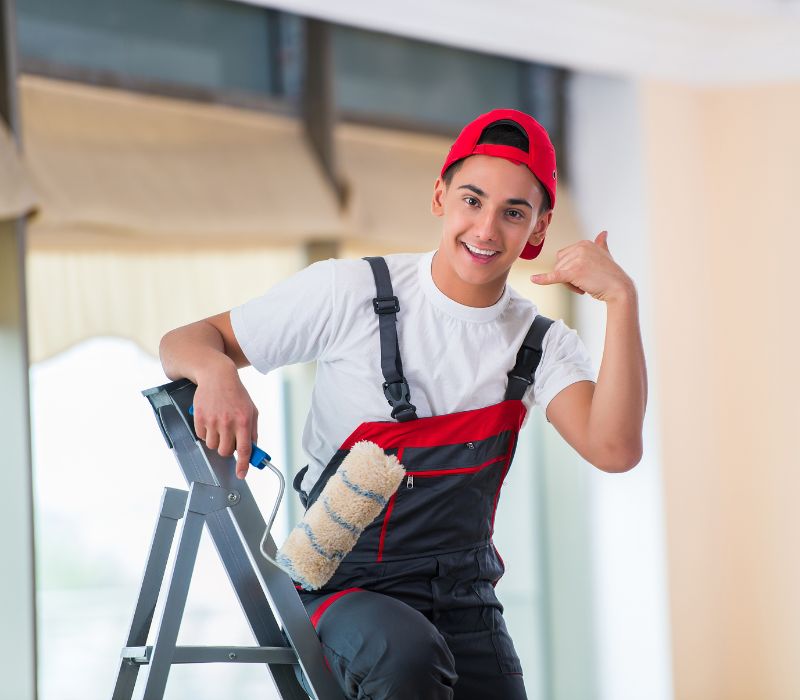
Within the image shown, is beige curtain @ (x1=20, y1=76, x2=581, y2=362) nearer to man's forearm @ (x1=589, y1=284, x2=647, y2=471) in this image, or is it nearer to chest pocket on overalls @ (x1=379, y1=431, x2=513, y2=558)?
chest pocket on overalls @ (x1=379, y1=431, x2=513, y2=558)

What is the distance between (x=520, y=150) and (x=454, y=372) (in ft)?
1.03

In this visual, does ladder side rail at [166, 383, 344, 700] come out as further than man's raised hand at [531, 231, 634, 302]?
No

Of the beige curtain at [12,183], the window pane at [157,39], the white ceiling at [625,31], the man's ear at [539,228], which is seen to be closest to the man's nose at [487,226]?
the man's ear at [539,228]

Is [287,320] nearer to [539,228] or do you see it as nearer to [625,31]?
[539,228]

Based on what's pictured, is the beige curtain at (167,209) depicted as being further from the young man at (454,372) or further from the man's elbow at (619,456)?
the man's elbow at (619,456)

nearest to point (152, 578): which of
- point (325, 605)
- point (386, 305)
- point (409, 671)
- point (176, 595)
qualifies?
point (176, 595)

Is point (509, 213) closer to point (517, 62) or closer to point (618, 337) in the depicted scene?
point (618, 337)

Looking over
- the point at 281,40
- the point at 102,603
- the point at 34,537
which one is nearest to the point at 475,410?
the point at 34,537

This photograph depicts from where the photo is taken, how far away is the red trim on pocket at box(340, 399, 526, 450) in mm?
1425

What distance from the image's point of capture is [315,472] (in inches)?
59.6

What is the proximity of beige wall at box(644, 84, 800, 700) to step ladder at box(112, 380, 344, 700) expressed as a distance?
312 cm

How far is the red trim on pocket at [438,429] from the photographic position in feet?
4.67

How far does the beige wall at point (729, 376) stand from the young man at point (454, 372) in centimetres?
290

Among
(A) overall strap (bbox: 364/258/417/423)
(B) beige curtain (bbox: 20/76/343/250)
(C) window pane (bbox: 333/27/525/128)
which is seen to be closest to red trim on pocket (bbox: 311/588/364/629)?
(A) overall strap (bbox: 364/258/417/423)
